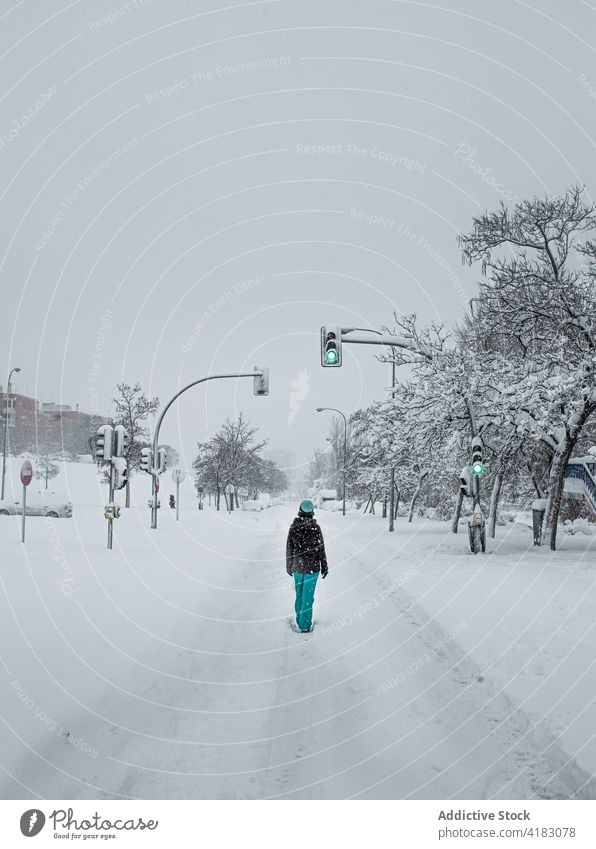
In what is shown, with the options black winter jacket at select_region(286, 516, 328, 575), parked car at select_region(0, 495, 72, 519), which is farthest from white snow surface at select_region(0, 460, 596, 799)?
parked car at select_region(0, 495, 72, 519)

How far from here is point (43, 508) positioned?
30641 millimetres

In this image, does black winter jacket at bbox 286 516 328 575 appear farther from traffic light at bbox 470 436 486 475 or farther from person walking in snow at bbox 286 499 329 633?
traffic light at bbox 470 436 486 475

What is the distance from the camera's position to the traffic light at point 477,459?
13.6 meters

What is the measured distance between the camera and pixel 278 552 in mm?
17109

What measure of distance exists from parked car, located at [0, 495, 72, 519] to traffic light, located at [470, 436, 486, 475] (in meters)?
24.2

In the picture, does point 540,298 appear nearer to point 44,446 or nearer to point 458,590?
point 458,590

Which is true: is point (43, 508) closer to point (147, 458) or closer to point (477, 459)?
point (147, 458)

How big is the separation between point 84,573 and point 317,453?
111 m

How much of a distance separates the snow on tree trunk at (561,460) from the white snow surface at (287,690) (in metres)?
6.94

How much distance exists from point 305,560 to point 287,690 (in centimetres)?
260

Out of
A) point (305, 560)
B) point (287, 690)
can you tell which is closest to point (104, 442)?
point (305, 560)
